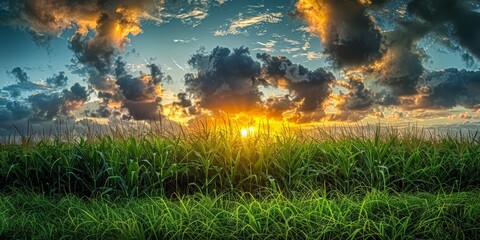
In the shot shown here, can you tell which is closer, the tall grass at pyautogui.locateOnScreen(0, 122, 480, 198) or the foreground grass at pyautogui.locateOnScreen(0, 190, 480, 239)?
the foreground grass at pyautogui.locateOnScreen(0, 190, 480, 239)

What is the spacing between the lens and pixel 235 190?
6668 millimetres

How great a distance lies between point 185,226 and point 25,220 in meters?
2.03

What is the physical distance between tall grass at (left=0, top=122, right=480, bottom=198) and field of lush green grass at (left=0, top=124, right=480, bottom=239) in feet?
0.07

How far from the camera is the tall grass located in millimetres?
6684

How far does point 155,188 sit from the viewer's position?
6.72 metres

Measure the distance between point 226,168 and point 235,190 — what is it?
0.40 m

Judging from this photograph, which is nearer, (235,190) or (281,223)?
(281,223)

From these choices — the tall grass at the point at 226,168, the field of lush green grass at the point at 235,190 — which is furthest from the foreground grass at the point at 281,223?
the tall grass at the point at 226,168

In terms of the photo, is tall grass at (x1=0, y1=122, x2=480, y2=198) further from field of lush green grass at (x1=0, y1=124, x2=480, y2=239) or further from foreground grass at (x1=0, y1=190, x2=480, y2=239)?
foreground grass at (x1=0, y1=190, x2=480, y2=239)

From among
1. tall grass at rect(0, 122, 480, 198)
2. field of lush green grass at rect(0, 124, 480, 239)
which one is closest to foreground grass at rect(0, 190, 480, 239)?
field of lush green grass at rect(0, 124, 480, 239)

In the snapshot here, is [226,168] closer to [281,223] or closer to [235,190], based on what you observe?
[235,190]

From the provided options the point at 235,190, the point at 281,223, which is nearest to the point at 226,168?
the point at 235,190

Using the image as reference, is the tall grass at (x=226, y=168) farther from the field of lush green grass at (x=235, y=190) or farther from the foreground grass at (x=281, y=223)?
the foreground grass at (x=281, y=223)

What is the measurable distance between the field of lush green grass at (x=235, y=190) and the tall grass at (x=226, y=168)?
0.8 inches
